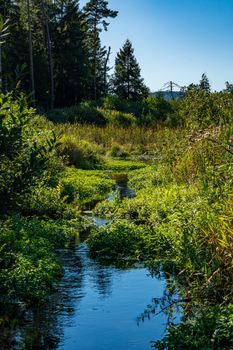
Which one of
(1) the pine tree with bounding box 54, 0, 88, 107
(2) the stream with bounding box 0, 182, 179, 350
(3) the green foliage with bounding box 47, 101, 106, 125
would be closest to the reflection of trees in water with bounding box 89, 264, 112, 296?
(2) the stream with bounding box 0, 182, 179, 350

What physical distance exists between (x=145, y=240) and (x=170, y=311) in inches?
115

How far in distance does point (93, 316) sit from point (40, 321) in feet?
2.24

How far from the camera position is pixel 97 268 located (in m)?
9.30

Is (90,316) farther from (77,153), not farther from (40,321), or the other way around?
(77,153)

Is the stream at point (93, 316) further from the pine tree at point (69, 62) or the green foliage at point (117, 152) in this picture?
the pine tree at point (69, 62)

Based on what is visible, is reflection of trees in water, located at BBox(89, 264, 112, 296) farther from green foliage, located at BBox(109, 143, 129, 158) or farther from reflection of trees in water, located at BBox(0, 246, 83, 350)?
green foliage, located at BBox(109, 143, 129, 158)

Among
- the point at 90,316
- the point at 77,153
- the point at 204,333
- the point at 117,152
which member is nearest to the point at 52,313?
the point at 90,316

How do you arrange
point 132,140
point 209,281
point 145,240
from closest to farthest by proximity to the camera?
point 209,281, point 145,240, point 132,140

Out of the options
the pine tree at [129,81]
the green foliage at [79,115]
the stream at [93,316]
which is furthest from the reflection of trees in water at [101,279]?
the pine tree at [129,81]

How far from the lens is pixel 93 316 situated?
714cm

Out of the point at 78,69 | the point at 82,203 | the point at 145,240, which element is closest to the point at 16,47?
the point at 78,69

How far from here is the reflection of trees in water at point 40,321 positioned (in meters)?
6.28

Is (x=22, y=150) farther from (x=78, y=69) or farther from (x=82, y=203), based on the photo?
(x=78, y=69)

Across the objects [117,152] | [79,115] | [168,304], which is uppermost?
[79,115]
